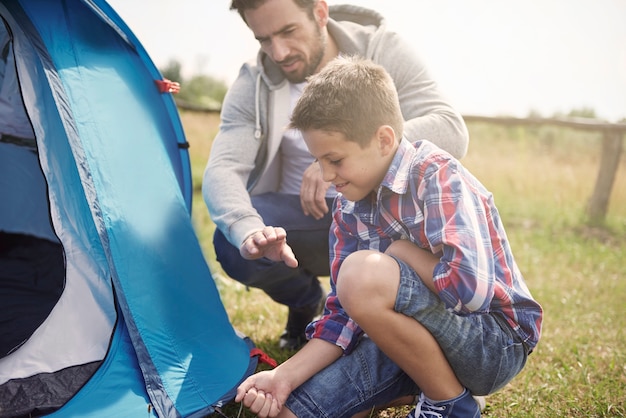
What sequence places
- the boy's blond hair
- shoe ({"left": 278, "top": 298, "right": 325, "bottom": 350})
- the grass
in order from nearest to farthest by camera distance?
the boy's blond hair → the grass → shoe ({"left": 278, "top": 298, "right": 325, "bottom": 350})

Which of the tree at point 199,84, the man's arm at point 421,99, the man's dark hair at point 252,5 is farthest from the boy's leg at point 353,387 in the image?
the tree at point 199,84

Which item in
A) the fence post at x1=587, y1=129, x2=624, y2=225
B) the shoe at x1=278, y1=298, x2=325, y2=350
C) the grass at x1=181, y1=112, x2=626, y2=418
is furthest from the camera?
the fence post at x1=587, y1=129, x2=624, y2=225

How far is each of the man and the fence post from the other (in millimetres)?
3020

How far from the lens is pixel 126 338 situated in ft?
5.65

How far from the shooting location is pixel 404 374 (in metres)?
1.67

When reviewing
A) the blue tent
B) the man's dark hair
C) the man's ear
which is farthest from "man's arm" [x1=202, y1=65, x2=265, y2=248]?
the man's ear

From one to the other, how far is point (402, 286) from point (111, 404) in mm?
842

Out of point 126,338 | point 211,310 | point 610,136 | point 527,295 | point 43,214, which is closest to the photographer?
point 527,295

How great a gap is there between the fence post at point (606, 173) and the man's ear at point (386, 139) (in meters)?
3.63

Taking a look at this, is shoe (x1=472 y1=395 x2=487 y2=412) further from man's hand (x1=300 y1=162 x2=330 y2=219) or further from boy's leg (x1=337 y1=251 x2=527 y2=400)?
man's hand (x1=300 y1=162 x2=330 y2=219)

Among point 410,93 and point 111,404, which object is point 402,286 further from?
point 410,93

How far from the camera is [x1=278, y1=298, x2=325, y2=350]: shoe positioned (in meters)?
2.27

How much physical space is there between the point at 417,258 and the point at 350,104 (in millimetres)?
429

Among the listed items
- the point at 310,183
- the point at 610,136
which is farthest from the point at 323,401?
the point at 610,136
